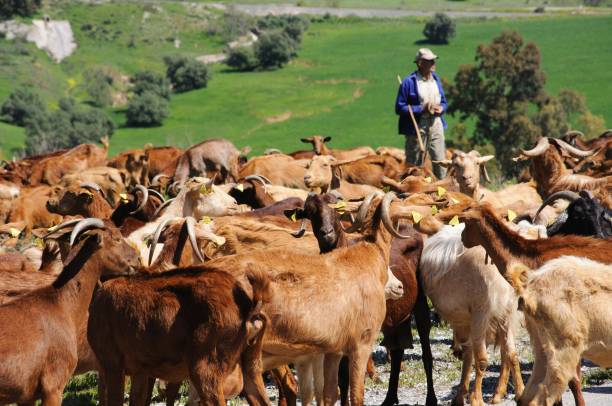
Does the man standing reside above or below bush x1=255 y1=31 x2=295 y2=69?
above

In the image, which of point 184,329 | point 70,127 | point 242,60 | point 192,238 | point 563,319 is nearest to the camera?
point 184,329

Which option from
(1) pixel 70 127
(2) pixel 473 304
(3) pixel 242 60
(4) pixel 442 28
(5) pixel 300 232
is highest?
(5) pixel 300 232

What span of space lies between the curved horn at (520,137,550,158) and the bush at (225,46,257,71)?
72278 millimetres

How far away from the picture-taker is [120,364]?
7.95m

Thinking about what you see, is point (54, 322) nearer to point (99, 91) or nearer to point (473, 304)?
point (473, 304)

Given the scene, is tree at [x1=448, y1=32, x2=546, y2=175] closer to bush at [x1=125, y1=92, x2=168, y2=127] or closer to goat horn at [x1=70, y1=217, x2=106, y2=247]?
bush at [x1=125, y1=92, x2=168, y2=127]

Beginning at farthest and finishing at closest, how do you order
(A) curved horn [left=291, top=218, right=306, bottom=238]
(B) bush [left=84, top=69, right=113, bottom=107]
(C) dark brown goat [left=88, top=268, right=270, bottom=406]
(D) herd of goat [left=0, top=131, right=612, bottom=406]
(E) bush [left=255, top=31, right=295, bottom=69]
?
1. (E) bush [left=255, top=31, right=295, bottom=69]
2. (B) bush [left=84, top=69, right=113, bottom=107]
3. (A) curved horn [left=291, top=218, right=306, bottom=238]
4. (D) herd of goat [left=0, top=131, right=612, bottom=406]
5. (C) dark brown goat [left=88, top=268, right=270, bottom=406]

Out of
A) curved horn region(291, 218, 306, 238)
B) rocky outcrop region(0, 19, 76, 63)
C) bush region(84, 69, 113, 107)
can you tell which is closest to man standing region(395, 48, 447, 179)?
curved horn region(291, 218, 306, 238)

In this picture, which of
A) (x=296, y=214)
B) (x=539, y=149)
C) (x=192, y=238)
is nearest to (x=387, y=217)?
(x=296, y=214)

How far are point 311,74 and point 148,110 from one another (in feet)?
52.5

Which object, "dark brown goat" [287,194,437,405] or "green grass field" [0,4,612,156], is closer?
"dark brown goat" [287,194,437,405]

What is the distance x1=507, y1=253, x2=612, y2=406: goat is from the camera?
7992 mm

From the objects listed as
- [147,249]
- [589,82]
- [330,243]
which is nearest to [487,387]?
[330,243]

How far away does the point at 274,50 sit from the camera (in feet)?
280
